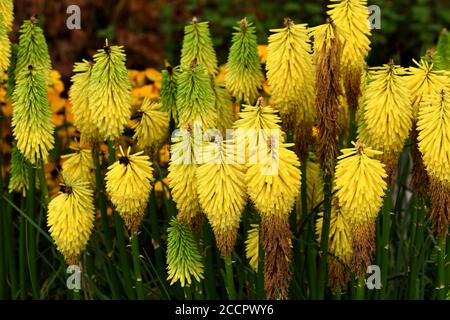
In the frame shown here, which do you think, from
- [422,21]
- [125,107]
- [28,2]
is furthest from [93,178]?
[422,21]

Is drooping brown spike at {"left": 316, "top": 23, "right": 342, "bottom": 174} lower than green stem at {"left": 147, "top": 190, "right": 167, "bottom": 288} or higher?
higher

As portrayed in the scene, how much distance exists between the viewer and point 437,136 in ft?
10.8

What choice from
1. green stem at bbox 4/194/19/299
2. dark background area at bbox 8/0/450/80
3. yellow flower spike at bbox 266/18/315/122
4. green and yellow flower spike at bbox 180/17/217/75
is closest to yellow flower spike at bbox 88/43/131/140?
green and yellow flower spike at bbox 180/17/217/75

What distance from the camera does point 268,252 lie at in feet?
10.8

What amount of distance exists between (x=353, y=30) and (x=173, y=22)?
13.5 feet

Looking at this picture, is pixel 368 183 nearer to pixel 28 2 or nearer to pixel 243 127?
pixel 243 127

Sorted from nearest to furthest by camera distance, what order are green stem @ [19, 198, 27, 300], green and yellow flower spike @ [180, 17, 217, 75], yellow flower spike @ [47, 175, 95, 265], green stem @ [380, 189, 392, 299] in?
yellow flower spike @ [47, 175, 95, 265], green stem @ [380, 189, 392, 299], green and yellow flower spike @ [180, 17, 217, 75], green stem @ [19, 198, 27, 300]

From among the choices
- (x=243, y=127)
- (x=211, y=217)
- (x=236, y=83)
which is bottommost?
(x=211, y=217)

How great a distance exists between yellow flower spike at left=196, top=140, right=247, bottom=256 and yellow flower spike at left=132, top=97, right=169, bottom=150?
0.49 metres

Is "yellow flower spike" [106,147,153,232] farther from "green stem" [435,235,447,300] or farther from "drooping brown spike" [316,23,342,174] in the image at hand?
"green stem" [435,235,447,300]

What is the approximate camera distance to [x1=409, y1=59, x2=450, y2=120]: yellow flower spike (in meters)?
3.52

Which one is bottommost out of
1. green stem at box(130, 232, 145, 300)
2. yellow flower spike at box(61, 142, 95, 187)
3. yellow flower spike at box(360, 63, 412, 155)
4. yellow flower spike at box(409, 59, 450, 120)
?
green stem at box(130, 232, 145, 300)

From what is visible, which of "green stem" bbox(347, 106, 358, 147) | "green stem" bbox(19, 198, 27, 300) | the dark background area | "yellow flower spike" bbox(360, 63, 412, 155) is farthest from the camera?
the dark background area

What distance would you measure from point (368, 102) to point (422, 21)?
14.9 ft
